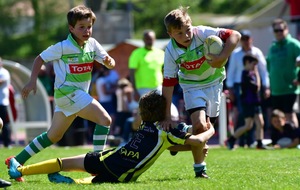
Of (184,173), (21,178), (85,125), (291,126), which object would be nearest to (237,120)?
(291,126)

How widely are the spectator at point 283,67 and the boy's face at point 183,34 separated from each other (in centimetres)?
672

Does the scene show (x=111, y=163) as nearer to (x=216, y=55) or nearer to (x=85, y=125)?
(x=216, y=55)

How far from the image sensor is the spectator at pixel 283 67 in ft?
48.3

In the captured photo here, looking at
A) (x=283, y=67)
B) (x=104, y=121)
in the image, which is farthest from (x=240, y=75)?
(x=104, y=121)

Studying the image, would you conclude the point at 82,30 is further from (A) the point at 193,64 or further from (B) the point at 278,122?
(B) the point at 278,122

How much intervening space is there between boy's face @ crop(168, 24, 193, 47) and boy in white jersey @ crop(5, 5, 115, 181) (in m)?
1.16

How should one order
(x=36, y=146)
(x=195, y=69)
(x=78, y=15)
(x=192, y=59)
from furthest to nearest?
(x=36, y=146), (x=78, y=15), (x=195, y=69), (x=192, y=59)

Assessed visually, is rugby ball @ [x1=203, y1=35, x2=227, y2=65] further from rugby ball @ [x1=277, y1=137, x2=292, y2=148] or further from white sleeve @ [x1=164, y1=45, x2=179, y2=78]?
rugby ball @ [x1=277, y1=137, x2=292, y2=148]

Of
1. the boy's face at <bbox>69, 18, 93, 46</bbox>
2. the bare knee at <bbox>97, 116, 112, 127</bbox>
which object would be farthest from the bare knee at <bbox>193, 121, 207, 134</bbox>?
the boy's face at <bbox>69, 18, 93, 46</bbox>

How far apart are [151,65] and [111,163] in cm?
743

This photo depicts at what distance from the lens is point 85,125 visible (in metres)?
19.8

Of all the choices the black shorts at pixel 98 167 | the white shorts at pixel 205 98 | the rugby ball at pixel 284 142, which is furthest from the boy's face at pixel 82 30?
the rugby ball at pixel 284 142

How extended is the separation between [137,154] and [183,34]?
1248 millimetres

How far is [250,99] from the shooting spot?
A: 14.7 m
